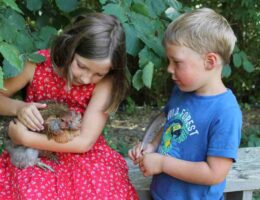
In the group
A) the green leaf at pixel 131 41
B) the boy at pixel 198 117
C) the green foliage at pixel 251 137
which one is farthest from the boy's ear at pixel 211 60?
the green foliage at pixel 251 137

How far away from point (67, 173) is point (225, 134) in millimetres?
728

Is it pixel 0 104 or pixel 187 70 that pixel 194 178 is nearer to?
pixel 187 70

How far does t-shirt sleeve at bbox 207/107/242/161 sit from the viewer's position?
6.04 feet

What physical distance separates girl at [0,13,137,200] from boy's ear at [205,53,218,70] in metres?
0.38

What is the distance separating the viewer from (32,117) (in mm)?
2000

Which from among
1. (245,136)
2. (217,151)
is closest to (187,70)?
(217,151)

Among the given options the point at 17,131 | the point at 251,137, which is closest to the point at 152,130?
the point at 17,131

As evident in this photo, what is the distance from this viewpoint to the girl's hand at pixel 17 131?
2.03m

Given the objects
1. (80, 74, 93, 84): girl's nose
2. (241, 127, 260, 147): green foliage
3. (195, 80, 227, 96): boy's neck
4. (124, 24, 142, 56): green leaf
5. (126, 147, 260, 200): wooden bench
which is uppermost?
(124, 24, 142, 56): green leaf

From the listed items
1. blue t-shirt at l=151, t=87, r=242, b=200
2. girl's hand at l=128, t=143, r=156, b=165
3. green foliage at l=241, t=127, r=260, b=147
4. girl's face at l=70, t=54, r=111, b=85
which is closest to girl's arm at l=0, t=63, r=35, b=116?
girl's face at l=70, t=54, r=111, b=85

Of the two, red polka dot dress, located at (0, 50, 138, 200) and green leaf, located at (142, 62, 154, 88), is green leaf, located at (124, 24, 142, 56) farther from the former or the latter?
red polka dot dress, located at (0, 50, 138, 200)

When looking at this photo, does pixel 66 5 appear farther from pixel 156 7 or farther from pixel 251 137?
pixel 251 137

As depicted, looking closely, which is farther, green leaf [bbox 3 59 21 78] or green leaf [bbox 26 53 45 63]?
green leaf [bbox 26 53 45 63]

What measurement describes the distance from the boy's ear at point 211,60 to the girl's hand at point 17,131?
80 cm
